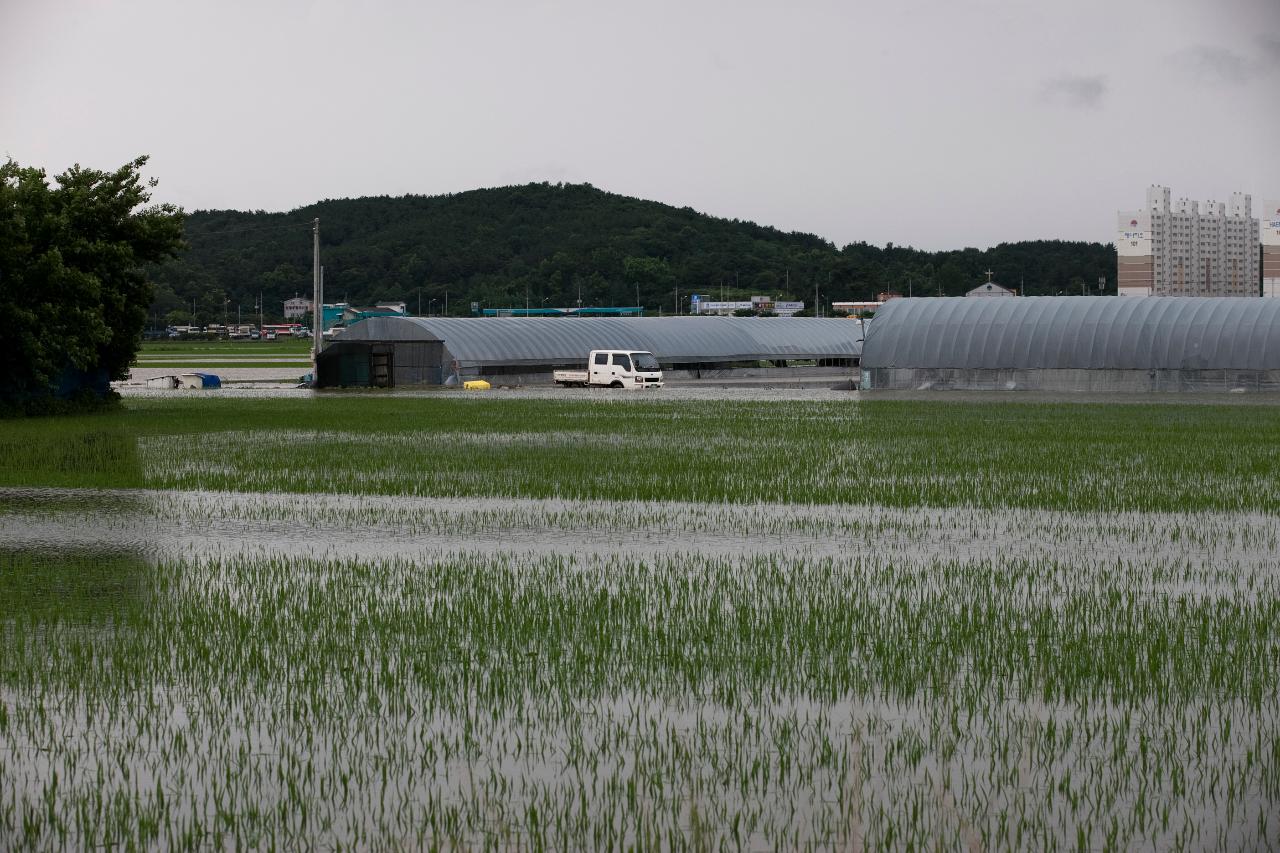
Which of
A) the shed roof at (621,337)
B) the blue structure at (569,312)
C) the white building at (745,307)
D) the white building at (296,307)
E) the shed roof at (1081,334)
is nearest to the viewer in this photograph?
the shed roof at (1081,334)

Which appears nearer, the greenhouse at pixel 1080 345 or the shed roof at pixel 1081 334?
the greenhouse at pixel 1080 345

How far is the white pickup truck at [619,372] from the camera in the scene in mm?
60594

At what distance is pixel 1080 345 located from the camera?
187 ft

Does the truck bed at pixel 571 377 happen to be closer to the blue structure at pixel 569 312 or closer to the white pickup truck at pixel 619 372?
the white pickup truck at pixel 619 372

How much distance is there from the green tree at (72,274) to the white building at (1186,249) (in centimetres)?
11884

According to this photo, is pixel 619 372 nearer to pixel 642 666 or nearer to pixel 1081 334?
pixel 1081 334

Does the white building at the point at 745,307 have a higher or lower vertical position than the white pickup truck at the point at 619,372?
higher

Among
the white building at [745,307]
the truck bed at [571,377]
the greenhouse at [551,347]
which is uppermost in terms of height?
the white building at [745,307]

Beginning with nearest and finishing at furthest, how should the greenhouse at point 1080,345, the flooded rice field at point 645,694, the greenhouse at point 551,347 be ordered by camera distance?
the flooded rice field at point 645,694 → the greenhouse at point 1080,345 → the greenhouse at point 551,347

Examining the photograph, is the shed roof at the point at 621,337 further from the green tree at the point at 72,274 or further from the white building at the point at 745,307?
the white building at the point at 745,307

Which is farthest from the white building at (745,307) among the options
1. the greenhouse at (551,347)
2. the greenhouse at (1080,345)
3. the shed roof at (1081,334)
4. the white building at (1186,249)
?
the greenhouse at (1080,345)

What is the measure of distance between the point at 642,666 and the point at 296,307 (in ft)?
590

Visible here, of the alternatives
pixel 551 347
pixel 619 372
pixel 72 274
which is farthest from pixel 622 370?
pixel 72 274

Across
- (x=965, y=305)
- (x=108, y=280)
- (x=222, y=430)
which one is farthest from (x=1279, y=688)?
(x=965, y=305)
